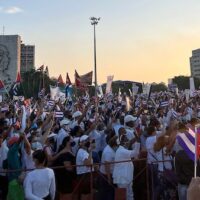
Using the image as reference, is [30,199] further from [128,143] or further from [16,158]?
[128,143]

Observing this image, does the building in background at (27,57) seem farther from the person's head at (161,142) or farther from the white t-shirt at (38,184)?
the white t-shirt at (38,184)

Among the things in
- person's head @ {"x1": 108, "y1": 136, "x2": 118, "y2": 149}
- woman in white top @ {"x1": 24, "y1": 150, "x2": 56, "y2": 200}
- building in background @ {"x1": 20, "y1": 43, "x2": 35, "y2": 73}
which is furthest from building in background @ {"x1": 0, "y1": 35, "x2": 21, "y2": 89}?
woman in white top @ {"x1": 24, "y1": 150, "x2": 56, "y2": 200}

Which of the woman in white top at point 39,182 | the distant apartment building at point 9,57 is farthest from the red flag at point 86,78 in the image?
the distant apartment building at point 9,57

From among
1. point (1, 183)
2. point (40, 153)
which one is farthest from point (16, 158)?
point (40, 153)

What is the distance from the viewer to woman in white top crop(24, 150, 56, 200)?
6.27m

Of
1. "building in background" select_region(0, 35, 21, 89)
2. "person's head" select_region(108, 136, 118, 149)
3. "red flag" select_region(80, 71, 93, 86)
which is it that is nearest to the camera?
"person's head" select_region(108, 136, 118, 149)

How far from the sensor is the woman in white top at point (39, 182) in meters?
6.27

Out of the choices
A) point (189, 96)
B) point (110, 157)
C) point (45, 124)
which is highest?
point (189, 96)

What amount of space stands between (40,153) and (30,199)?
71 cm

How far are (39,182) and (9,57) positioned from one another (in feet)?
351

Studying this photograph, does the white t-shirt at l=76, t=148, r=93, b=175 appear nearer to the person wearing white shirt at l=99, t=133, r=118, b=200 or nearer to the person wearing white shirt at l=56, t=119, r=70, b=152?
the person wearing white shirt at l=99, t=133, r=118, b=200

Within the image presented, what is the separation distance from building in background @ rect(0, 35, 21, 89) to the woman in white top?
335 ft

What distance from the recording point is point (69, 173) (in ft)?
27.7

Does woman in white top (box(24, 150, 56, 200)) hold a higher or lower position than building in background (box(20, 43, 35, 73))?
lower
